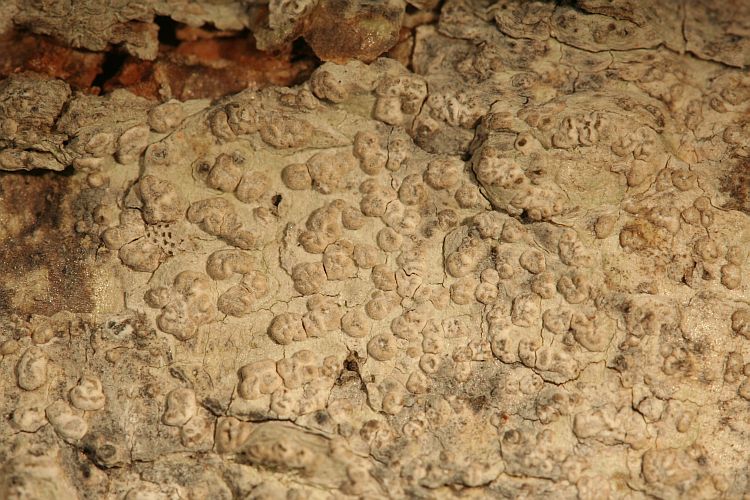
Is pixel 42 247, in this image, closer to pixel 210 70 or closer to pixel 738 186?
pixel 210 70

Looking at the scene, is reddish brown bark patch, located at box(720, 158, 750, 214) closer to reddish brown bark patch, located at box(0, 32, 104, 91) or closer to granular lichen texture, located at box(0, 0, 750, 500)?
granular lichen texture, located at box(0, 0, 750, 500)

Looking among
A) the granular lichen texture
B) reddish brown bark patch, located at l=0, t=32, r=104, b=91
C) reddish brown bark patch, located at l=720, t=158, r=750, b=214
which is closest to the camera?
the granular lichen texture

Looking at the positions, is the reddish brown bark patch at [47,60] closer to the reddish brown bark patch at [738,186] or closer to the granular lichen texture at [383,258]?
the granular lichen texture at [383,258]

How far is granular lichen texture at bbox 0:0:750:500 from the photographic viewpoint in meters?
1.65

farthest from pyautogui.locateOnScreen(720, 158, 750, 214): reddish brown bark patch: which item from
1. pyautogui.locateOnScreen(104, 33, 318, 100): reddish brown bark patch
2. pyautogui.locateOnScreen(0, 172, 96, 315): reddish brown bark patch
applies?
pyautogui.locateOnScreen(0, 172, 96, 315): reddish brown bark patch

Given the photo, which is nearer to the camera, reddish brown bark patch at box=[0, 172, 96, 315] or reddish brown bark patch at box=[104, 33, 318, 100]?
reddish brown bark patch at box=[0, 172, 96, 315]

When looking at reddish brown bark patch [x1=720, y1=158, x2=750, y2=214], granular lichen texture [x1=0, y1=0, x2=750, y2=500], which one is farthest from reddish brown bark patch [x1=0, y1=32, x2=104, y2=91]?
reddish brown bark patch [x1=720, y1=158, x2=750, y2=214]

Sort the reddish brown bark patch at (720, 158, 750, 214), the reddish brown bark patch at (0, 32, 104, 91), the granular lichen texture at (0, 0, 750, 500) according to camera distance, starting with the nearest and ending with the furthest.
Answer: the granular lichen texture at (0, 0, 750, 500) < the reddish brown bark patch at (720, 158, 750, 214) < the reddish brown bark patch at (0, 32, 104, 91)

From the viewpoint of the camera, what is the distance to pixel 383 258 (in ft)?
5.80

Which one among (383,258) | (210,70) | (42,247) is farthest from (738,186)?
(42,247)

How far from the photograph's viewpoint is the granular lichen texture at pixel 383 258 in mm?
1647

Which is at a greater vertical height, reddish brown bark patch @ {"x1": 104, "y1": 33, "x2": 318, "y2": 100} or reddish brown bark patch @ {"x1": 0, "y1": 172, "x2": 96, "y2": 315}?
reddish brown bark patch @ {"x1": 104, "y1": 33, "x2": 318, "y2": 100}

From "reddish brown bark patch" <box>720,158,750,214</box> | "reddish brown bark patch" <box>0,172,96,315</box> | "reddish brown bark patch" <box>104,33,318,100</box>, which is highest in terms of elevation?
"reddish brown bark patch" <box>104,33,318,100</box>

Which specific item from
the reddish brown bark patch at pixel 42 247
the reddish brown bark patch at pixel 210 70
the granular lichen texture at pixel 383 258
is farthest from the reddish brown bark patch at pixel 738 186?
the reddish brown bark patch at pixel 42 247
